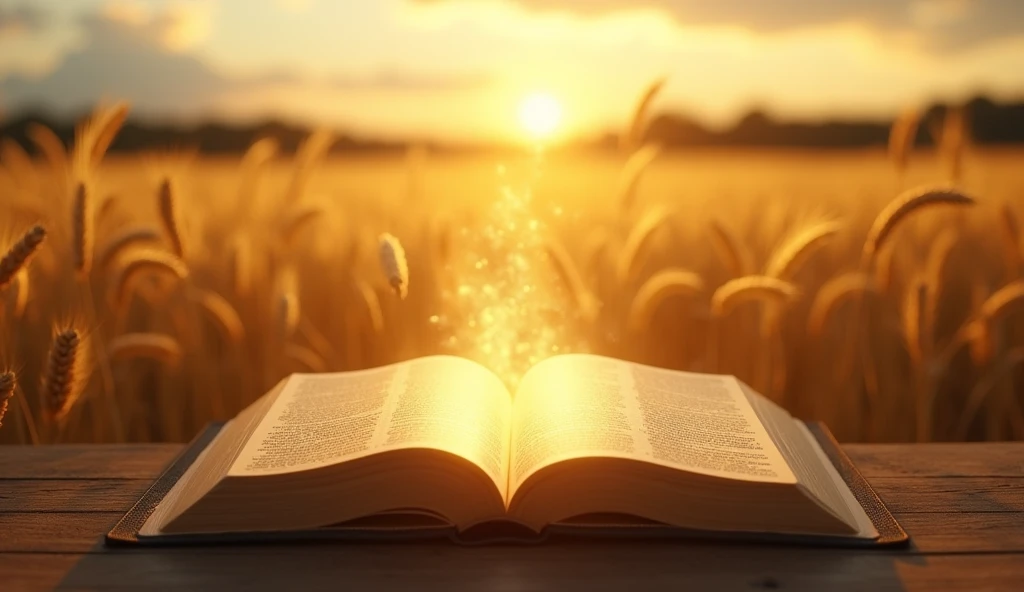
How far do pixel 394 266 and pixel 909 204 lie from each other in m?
0.87

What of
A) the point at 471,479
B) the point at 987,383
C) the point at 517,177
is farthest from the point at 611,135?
the point at 471,479

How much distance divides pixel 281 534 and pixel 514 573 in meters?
0.28

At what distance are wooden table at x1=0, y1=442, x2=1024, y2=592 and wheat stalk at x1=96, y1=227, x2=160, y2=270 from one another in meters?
0.65

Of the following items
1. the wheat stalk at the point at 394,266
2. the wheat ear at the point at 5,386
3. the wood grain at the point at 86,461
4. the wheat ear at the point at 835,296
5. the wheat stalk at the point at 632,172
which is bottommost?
the wood grain at the point at 86,461

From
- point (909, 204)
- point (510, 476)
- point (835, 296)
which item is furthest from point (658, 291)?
point (510, 476)

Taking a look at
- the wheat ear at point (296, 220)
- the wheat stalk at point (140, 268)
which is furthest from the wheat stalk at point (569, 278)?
the wheat stalk at point (140, 268)

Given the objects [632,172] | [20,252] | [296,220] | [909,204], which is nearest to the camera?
[20,252]

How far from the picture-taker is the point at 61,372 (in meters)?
1.43

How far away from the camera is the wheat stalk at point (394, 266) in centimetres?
140

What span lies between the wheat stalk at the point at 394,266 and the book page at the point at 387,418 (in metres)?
0.14

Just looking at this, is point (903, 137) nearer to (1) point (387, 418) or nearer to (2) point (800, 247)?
(2) point (800, 247)

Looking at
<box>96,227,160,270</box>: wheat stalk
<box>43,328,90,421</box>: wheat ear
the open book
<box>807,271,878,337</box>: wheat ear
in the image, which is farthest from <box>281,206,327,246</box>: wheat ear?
<box>807,271,878,337</box>: wheat ear

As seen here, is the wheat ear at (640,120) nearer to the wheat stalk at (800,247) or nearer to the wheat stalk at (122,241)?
the wheat stalk at (800,247)

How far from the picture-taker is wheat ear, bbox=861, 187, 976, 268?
5.42 ft
